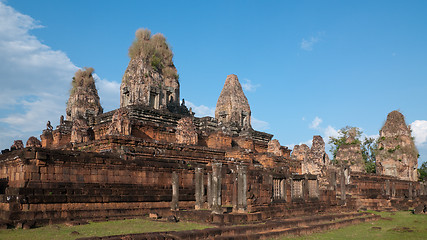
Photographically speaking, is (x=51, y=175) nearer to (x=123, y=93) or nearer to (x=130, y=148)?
(x=130, y=148)

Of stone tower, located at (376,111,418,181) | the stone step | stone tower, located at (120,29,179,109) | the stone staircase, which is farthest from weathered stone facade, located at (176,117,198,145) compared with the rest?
stone tower, located at (376,111,418,181)

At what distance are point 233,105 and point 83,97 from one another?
15096mm

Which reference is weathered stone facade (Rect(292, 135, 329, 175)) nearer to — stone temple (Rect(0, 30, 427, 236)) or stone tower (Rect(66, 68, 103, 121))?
stone temple (Rect(0, 30, 427, 236))

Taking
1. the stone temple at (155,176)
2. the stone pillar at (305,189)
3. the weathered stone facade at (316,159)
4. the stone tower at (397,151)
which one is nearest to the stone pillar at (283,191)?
the stone temple at (155,176)

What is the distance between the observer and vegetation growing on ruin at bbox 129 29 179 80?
32.0 meters

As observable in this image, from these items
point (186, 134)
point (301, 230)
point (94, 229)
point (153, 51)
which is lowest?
point (301, 230)

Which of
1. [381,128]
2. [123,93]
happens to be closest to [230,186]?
[123,93]

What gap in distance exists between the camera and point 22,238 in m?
8.58

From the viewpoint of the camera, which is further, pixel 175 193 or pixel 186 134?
pixel 186 134

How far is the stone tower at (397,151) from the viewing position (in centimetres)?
3831

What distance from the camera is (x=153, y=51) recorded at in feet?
107

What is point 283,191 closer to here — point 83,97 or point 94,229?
point 94,229

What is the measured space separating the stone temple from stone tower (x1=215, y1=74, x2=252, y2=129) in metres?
4.34

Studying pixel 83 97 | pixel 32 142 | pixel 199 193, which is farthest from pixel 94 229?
pixel 83 97
